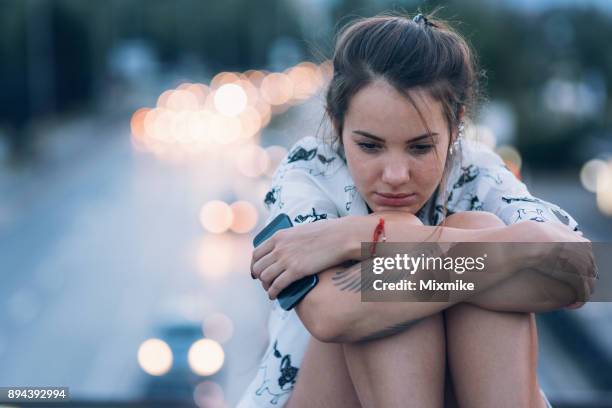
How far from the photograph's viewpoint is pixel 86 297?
16.3 meters

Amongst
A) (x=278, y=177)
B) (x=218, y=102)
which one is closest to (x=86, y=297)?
(x=278, y=177)

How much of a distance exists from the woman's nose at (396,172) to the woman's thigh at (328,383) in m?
0.40

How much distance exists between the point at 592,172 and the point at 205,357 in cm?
1933

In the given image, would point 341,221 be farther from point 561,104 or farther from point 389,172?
point 561,104

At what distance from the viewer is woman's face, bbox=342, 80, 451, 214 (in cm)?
207

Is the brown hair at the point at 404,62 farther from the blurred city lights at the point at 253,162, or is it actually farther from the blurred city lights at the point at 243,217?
the blurred city lights at the point at 253,162

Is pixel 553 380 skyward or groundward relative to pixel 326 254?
groundward

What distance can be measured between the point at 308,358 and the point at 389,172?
471 millimetres

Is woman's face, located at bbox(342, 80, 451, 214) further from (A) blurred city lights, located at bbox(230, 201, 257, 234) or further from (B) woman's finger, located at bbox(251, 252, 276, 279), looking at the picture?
(A) blurred city lights, located at bbox(230, 201, 257, 234)

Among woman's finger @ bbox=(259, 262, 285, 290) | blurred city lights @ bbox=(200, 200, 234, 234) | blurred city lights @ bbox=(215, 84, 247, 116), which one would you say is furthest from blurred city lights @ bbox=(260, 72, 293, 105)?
woman's finger @ bbox=(259, 262, 285, 290)

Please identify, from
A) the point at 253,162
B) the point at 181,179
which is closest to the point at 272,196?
the point at 253,162

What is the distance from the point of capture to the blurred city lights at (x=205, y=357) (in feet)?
34.7

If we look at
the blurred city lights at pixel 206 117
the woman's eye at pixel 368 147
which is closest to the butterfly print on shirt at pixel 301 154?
the woman's eye at pixel 368 147

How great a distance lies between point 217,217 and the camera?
67.3ft
